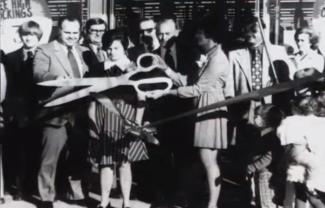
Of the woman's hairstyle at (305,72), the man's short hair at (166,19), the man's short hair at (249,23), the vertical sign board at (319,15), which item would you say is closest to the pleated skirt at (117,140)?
the man's short hair at (166,19)

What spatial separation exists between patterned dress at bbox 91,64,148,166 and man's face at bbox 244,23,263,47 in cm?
99

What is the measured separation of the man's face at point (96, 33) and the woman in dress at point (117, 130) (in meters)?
0.04

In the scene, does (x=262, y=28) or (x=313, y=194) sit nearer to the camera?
(x=313, y=194)

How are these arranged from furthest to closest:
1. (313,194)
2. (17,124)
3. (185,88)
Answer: (17,124)
(185,88)
(313,194)

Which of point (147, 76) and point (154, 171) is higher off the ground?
point (147, 76)

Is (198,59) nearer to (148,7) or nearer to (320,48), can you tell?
(148,7)

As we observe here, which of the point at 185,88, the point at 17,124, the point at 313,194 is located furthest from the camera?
the point at 17,124

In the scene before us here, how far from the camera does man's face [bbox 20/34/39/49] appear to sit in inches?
214

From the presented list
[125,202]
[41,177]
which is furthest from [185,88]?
[41,177]

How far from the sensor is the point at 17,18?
5.44 metres

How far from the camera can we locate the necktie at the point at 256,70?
529 cm

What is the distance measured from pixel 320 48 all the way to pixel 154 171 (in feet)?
5.12

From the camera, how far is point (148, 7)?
5273 millimetres

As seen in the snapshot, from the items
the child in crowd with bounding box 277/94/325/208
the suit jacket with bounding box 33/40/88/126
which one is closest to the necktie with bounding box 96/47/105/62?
the suit jacket with bounding box 33/40/88/126
